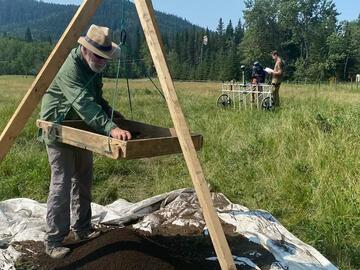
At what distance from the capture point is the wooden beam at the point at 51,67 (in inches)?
141

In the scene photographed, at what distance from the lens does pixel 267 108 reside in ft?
47.5

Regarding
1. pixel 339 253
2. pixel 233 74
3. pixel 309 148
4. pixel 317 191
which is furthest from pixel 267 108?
pixel 233 74

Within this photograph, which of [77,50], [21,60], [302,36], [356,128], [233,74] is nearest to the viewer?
[77,50]

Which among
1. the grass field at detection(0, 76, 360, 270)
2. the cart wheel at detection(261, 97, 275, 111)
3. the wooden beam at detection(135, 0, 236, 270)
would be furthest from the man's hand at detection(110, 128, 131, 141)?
the cart wheel at detection(261, 97, 275, 111)

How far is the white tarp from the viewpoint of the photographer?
13.4 ft

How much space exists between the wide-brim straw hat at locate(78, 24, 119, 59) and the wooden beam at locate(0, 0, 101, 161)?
6.7 inches

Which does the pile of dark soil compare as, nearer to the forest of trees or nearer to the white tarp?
the white tarp

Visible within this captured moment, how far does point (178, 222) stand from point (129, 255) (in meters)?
1.20

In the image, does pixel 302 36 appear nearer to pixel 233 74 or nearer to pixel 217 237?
pixel 233 74

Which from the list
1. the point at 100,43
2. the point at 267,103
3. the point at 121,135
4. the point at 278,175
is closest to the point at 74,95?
the point at 100,43

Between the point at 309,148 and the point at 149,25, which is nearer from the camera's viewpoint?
the point at 149,25

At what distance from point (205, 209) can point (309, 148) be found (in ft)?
14.1

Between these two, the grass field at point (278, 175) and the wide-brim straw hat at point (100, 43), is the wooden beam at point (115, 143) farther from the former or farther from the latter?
the grass field at point (278, 175)

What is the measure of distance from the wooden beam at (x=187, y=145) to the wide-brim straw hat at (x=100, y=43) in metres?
0.68
